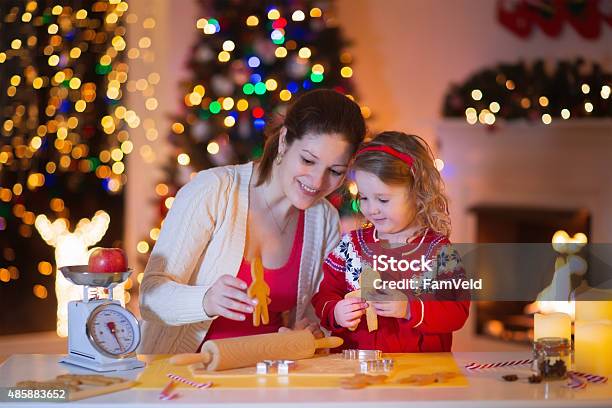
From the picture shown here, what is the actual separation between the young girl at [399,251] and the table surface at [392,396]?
0.38 metres

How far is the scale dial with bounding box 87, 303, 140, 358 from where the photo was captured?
2.13m

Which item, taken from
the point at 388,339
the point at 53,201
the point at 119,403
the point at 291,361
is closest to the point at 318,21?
the point at 53,201

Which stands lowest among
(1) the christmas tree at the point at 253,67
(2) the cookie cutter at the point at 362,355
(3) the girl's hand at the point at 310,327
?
(2) the cookie cutter at the point at 362,355

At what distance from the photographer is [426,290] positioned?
98.0 inches

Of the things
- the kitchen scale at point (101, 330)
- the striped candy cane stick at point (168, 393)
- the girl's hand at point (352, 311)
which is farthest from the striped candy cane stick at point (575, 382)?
the kitchen scale at point (101, 330)

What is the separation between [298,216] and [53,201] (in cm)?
260

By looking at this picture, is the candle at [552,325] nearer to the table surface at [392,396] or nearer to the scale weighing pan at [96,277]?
the table surface at [392,396]

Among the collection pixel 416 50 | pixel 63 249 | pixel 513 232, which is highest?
pixel 416 50

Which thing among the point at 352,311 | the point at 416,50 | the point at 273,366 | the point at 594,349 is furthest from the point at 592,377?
the point at 416,50

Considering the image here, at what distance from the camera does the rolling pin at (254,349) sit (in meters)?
2.07

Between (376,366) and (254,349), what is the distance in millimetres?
290

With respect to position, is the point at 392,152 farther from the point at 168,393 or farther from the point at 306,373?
the point at 168,393

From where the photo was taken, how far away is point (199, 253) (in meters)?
2.60

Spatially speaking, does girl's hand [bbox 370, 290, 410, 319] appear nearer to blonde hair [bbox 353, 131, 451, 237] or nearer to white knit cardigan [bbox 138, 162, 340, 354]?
blonde hair [bbox 353, 131, 451, 237]
